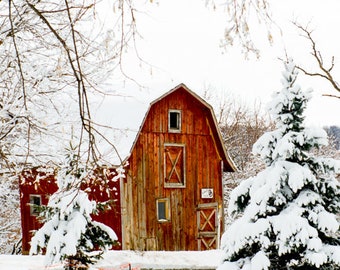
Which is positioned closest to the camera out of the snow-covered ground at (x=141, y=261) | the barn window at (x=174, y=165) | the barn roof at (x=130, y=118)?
the snow-covered ground at (x=141, y=261)

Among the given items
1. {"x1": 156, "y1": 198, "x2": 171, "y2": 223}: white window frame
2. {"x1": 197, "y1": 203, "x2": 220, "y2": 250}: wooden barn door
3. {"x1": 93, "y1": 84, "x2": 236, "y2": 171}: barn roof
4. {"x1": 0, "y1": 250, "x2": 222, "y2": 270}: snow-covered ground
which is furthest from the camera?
{"x1": 197, "y1": 203, "x2": 220, "y2": 250}: wooden barn door

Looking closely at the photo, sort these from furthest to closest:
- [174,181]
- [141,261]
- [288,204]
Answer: [174,181] → [141,261] → [288,204]

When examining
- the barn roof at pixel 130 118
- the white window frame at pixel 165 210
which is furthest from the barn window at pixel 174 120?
the white window frame at pixel 165 210

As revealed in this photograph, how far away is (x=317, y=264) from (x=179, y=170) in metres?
12.0

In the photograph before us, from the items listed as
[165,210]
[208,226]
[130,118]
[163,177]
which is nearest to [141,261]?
[165,210]

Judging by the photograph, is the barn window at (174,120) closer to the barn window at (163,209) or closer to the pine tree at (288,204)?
the barn window at (163,209)

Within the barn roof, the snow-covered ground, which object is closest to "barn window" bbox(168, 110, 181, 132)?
the barn roof

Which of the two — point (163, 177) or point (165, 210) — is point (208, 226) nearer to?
point (165, 210)

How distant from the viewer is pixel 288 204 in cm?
803

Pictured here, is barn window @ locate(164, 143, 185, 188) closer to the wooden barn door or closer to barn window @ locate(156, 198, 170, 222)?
barn window @ locate(156, 198, 170, 222)

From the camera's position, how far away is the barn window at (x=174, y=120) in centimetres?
1921

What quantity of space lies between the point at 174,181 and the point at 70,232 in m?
9.10

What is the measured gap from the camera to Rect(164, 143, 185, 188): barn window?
19.0 meters

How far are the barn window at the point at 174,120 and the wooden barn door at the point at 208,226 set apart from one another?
10.0ft
